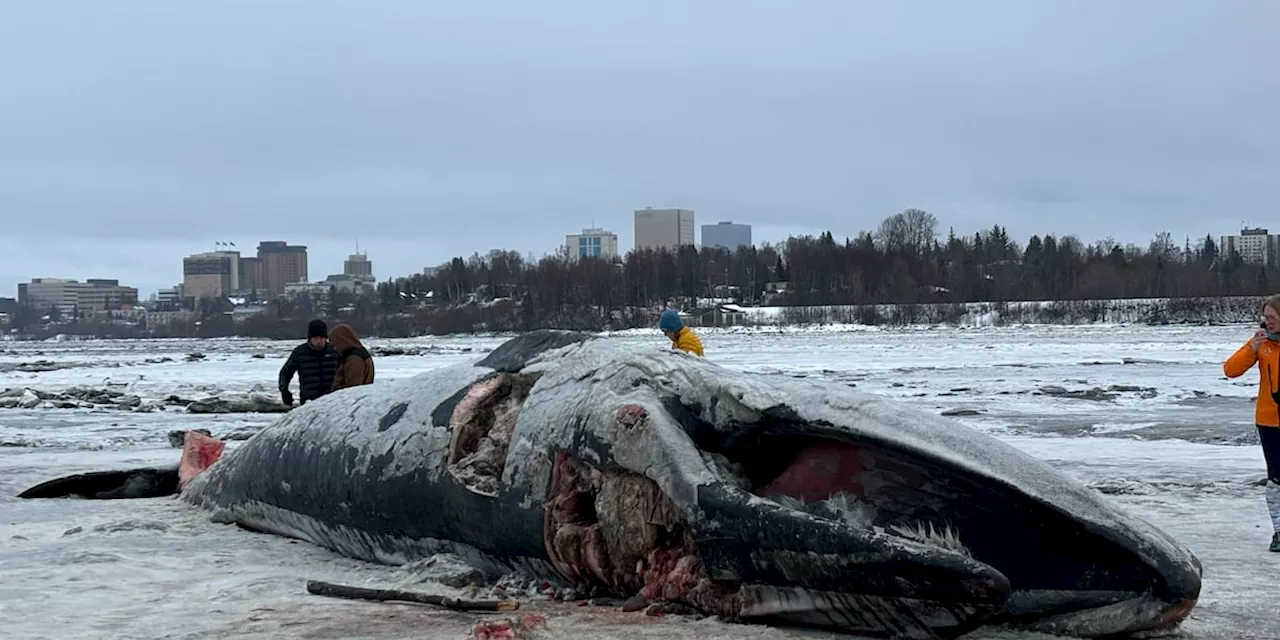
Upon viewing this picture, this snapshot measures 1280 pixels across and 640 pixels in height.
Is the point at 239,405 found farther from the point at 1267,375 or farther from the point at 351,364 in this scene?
the point at 1267,375

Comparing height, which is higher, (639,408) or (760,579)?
(639,408)

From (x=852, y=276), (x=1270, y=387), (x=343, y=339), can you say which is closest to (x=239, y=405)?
(x=343, y=339)

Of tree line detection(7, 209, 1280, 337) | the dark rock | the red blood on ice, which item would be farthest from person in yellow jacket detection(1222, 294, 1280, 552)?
tree line detection(7, 209, 1280, 337)

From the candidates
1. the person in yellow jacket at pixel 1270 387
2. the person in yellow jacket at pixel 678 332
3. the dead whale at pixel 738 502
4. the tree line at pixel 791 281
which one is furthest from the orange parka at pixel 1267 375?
the tree line at pixel 791 281

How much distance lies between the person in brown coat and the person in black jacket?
0.35m

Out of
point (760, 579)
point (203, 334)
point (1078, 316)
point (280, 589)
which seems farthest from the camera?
point (203, 334)

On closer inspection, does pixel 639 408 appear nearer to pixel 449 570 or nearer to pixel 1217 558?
pixel 449 570

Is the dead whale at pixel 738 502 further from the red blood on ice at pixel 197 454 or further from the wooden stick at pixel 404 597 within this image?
the red blood on ice at pixel 197 454

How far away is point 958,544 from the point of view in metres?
4.52

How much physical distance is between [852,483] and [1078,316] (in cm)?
8737

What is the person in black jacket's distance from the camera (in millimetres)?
A: 11570

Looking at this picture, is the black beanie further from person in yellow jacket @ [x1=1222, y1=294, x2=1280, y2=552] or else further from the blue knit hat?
person in yellow jacket @ [x1=1222, y1=294, x2=1280, y2=552]

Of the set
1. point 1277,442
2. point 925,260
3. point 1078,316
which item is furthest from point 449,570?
point 925,260

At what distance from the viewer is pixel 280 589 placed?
5.74 m
